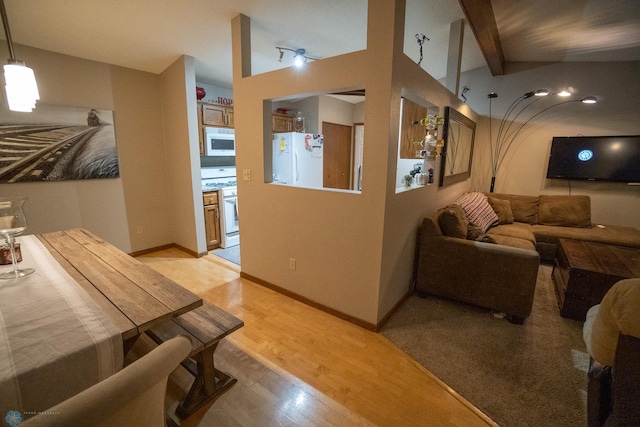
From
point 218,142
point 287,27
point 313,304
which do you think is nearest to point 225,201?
point 218,142

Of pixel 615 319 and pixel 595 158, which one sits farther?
pixel 595 158

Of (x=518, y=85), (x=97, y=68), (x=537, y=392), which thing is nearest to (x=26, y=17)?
(x=97, y=68)

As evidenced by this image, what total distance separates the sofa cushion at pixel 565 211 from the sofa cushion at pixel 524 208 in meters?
0.07

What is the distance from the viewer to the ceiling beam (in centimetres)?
225

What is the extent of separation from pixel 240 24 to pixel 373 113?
1.60 m

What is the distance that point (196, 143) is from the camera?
3.37 m

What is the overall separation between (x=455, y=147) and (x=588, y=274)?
1.80 m

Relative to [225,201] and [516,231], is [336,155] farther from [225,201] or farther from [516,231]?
[516,231]

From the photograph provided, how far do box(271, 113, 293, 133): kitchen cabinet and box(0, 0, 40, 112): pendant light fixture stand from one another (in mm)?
3370

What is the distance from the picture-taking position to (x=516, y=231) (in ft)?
11.3

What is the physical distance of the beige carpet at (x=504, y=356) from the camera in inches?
59.0

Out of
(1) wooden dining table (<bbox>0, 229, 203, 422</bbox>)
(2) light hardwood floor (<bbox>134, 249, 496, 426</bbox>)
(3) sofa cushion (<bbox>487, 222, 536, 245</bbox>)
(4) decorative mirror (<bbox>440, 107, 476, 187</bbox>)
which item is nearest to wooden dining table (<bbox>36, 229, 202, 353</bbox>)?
(1) wooden dining table (<bbox>0, 229, 203, 422</bbox>)

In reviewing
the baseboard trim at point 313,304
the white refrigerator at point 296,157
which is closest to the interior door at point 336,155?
the white refrigerator at point 296,157

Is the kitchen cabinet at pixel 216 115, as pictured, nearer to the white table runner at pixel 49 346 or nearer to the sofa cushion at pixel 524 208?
the white table runner at pixel 49 346
